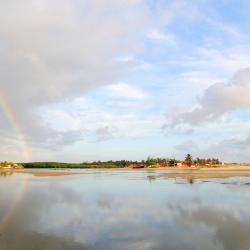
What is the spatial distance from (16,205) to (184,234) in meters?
20.1

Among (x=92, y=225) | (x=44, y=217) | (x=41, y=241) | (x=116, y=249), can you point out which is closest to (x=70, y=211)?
(x=44, y=217)

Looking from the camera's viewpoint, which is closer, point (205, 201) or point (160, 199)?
point (205, 201)

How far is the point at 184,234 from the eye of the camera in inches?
822

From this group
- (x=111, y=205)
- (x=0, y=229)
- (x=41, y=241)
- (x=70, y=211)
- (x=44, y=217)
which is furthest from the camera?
(x=111, y=205)

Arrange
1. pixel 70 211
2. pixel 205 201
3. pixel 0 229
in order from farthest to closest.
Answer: pixel 205 201 → pixel 70 211 → pixel 0 229

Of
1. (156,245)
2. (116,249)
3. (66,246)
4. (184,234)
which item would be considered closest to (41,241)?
(66,246)

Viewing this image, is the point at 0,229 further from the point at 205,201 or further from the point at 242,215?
the point at 205,201

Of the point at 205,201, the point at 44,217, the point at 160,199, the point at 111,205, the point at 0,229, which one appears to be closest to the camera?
the point at 0,229

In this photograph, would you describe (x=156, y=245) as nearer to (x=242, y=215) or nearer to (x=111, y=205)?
(x=242, y=215)

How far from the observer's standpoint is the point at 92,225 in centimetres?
2361

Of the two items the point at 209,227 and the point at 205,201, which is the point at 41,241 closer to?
the point at 209,227

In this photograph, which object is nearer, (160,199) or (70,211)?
(70,211)

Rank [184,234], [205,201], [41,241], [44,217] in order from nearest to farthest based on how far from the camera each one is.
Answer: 1. [41,241]
2. [184,234]
3. [44,217]
4. [205,201]

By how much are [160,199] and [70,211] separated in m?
12.5
